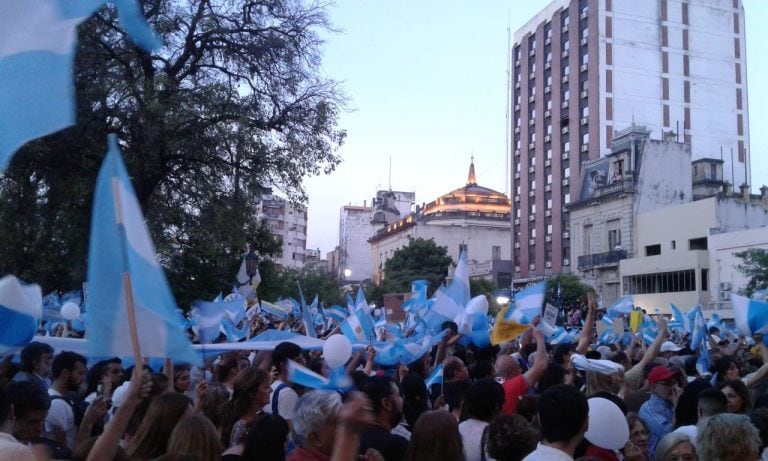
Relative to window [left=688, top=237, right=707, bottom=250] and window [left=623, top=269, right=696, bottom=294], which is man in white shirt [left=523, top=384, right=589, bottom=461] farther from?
window [left=688, top=237, right=707, bottom=250]

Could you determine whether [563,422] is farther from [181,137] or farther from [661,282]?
[661,282]

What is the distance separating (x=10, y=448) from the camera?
2908 millimetres

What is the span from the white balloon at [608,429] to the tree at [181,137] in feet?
40.4

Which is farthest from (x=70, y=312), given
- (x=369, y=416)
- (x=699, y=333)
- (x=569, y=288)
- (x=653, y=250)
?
(x=653, y=250)

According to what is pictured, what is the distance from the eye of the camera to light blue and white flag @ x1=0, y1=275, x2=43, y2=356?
16.6ft

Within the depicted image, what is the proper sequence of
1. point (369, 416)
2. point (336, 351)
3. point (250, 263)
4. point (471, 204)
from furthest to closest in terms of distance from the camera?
point (471, 204) < point (250, 263) < point (336, 351) < point (369, 416)

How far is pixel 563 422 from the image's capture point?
12.4ft

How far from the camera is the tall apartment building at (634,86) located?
60.9 meters

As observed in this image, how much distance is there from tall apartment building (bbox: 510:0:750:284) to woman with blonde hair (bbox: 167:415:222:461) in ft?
190

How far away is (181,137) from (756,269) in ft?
95.1

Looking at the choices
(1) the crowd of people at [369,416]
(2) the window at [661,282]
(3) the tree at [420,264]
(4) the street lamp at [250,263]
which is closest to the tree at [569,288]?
(2) the window at [661,282]

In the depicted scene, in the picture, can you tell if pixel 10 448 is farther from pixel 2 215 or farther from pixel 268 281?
pixel 268 281

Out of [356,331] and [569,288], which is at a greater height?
[569,288]

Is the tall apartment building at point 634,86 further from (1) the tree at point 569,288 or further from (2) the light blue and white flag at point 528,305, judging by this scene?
(2) the light blue and white flag at point 528,305
